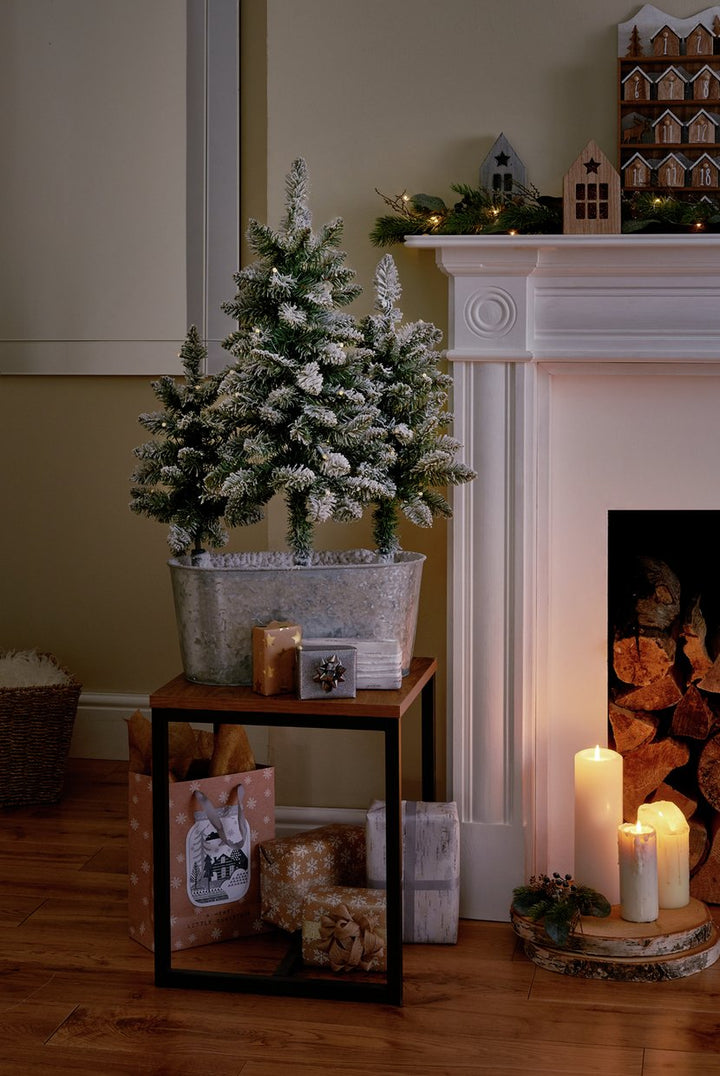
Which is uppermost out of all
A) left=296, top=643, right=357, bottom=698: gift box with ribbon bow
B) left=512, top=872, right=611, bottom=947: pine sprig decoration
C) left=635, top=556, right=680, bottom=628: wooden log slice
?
left=635, top=556, right=680, bottom=628: wooden log slice

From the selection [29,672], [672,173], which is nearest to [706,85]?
[672,173]

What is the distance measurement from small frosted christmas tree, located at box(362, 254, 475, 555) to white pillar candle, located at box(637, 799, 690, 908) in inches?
27.8

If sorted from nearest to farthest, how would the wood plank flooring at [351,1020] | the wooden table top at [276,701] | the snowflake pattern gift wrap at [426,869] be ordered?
the wood plank flooring at [351,1020] → the wooden table top at [276,701] → the snowflake pattern gift wrap at [426,869]

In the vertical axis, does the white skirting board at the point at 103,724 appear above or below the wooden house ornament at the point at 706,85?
below

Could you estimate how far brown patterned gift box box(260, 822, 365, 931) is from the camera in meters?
1.98

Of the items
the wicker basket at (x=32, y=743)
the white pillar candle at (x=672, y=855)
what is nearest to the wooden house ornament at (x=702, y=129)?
the white pillar candle at (x=672, y=855)

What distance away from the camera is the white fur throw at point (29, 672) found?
2.81 m

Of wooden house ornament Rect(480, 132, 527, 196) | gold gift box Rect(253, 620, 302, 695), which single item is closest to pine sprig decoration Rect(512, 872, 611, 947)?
gold gift box Rect(253, 620, 302, 695)

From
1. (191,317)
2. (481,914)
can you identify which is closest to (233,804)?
(481,914)

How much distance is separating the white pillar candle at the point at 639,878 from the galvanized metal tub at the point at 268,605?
0.55 meters

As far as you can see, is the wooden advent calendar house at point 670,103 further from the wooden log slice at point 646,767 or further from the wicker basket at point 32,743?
the wicker basket at point 32,743

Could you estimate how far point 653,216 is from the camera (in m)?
2.02

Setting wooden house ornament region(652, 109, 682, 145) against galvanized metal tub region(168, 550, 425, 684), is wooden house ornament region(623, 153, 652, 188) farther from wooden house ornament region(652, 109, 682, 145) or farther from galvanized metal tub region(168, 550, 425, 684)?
galvanized metal tub region(168, 550, 425, 684)

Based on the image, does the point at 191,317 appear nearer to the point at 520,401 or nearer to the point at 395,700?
the point at 520,401
